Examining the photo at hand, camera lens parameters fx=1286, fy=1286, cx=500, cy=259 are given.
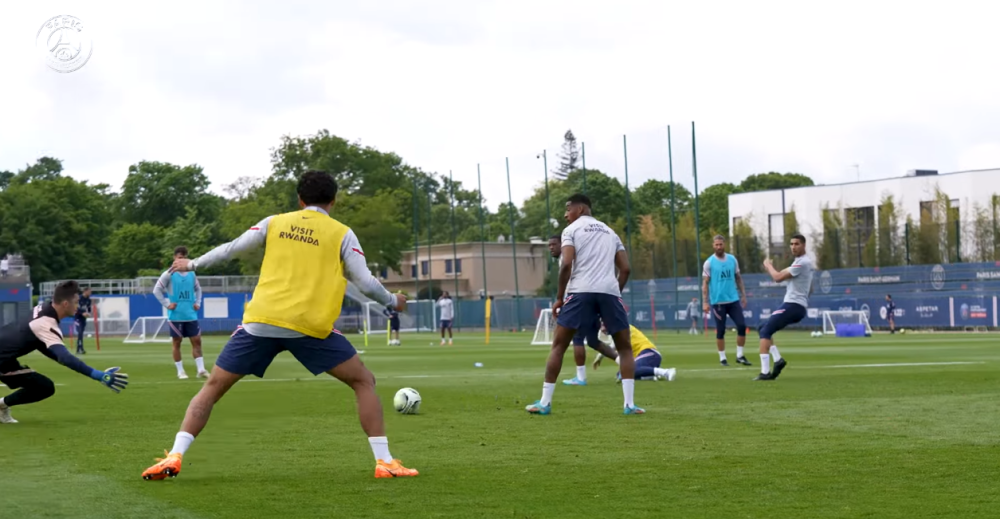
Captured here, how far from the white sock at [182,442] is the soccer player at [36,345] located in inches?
137

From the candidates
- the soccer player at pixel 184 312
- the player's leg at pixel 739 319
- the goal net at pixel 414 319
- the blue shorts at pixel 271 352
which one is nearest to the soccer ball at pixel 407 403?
the blue shorts at pixel 271 352

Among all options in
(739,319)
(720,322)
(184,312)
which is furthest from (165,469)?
(720,322)

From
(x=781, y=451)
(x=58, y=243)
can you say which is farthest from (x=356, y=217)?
(x=781, y=451)

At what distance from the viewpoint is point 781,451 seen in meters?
8.70

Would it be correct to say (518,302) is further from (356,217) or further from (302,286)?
(302,286)

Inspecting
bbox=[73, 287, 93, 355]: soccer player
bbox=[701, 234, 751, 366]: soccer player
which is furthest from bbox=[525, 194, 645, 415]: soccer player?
bbox=[73, 287, 93, 355]: soccer player

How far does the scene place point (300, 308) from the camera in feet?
24.9

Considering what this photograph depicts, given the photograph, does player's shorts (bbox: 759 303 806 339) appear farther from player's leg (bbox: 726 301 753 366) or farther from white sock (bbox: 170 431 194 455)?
white sock (bbox: 170 431 194 455)

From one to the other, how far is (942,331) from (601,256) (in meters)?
41.5

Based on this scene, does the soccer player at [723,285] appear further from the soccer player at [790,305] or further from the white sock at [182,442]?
the white sock at [182,442]

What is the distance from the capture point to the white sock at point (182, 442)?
24.9ft

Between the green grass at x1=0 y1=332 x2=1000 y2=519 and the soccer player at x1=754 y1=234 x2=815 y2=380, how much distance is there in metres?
1.05

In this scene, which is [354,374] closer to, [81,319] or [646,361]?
[646,361]

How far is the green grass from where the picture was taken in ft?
21.3
